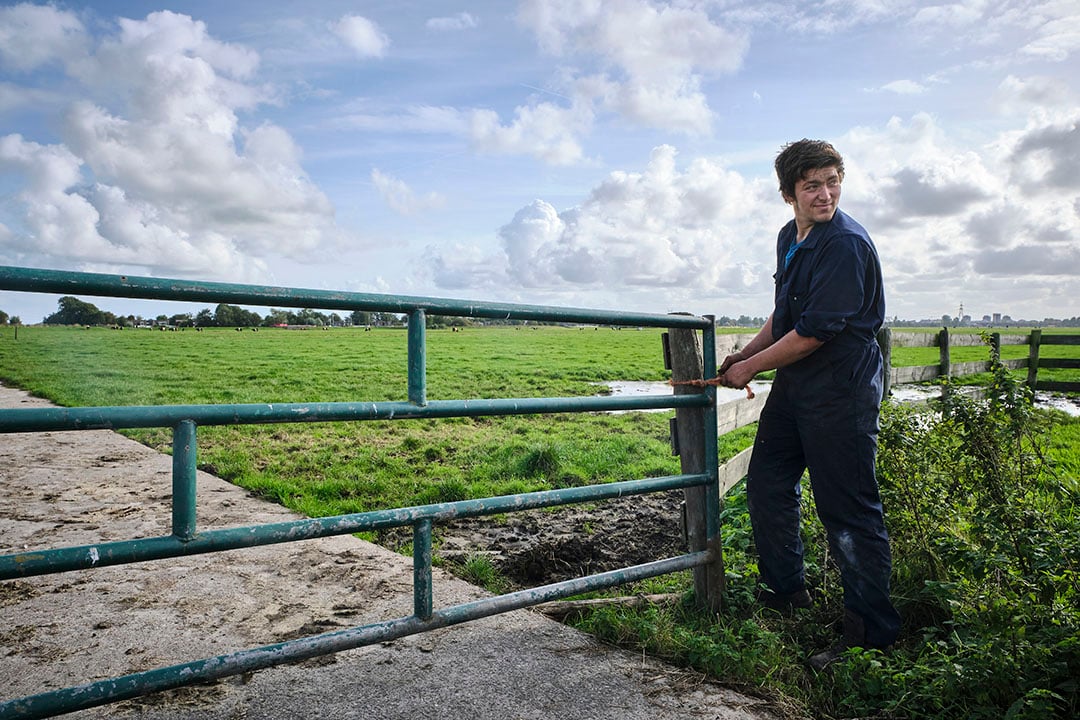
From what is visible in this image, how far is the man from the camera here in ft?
9.71

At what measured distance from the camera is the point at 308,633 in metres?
3.17

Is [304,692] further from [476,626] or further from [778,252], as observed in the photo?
[778,252]

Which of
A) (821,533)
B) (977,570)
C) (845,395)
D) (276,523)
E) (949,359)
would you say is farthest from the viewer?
(949,359)

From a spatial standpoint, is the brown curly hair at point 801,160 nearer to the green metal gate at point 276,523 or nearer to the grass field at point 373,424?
the green metal gate at point 276,523

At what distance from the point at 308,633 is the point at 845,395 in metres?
2.54

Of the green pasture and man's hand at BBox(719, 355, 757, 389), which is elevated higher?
man's hand at BBox(719, 355, 757, 389)

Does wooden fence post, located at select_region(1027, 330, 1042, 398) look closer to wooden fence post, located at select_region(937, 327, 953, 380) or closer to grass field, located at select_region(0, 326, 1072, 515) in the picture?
grass field, located at select_region(0, 326, 1072, 515)

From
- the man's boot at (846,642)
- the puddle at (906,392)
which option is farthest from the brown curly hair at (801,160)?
the puddle at (906,392)

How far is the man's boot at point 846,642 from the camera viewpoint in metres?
3.03

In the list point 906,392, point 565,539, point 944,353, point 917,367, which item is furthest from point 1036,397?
point 565,539

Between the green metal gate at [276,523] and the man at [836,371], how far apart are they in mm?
690

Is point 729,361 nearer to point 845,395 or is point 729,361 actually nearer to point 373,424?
point 845,395

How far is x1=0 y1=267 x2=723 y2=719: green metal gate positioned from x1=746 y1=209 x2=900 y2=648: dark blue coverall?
0.71m

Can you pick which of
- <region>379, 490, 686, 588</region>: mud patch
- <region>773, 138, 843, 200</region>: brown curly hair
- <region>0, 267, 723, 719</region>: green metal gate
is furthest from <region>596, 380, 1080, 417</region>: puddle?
<region>0, 267, 723, 719</region>: green metal gate
